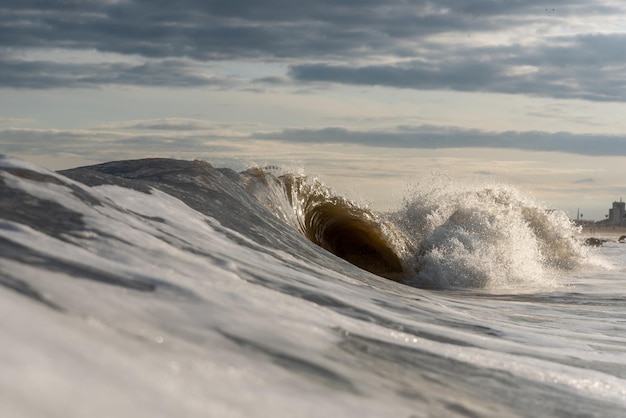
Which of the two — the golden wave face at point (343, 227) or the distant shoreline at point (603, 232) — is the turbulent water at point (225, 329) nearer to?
the golden wave face at point (343, 227)

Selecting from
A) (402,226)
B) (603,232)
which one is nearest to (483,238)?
(402,226)

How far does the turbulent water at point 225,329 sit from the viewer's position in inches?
88.4

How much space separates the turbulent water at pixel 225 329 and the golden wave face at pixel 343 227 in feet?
16.2

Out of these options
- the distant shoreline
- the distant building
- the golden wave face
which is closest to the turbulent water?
the golden wave face

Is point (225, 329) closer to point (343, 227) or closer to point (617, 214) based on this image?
point (343, 227)

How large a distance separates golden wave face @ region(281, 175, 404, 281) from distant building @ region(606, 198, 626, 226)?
93364 millimetres

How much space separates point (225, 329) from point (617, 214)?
10762 centimetres

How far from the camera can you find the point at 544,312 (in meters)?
7.23

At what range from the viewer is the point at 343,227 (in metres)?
13.1

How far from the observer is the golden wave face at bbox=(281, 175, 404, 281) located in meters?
12.2

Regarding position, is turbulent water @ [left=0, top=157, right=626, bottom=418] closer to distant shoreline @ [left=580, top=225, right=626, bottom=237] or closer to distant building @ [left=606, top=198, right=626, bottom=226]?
distant shoreline @ [left=580, top=225, right=626, bottom=237]

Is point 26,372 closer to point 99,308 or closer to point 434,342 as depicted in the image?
point 99,308

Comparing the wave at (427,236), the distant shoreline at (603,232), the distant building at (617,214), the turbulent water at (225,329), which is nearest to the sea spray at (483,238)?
the wave at (427,236)

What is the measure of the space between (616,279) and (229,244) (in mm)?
8912
